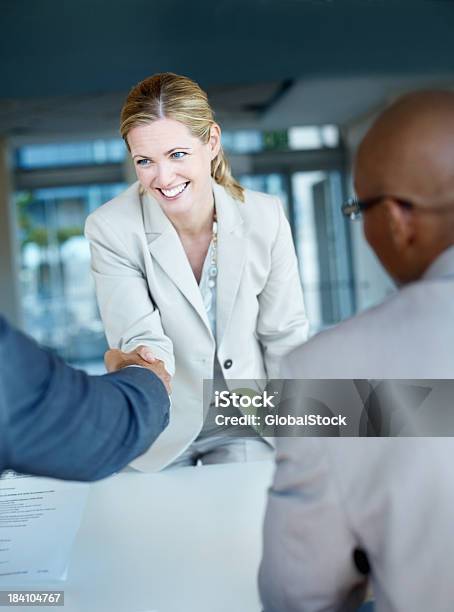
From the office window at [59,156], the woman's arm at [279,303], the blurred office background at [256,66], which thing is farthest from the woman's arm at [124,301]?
the office window at [59,156]

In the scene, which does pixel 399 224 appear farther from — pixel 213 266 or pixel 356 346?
pixel 213 266

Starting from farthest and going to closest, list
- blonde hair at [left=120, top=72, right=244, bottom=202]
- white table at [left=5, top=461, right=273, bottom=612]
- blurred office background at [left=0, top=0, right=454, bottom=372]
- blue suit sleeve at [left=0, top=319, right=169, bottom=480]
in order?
blurred office background at [left=0, top=0, right=454, bottom=372] < blonde hair at [left=120, top=72, right=244, bottom=202] < white table at [left=5, top=461, right=273, bottom=612] < blue suit sleeve at [left=0, top=319, right=169, bottom=480]

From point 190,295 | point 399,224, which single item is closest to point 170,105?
point 190,295

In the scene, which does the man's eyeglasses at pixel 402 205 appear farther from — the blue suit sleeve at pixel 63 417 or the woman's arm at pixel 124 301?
the woman's arm at pixel 124 301

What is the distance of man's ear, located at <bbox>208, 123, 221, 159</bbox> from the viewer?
1.85 metres

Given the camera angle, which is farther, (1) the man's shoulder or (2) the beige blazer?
(2) the beige blazer

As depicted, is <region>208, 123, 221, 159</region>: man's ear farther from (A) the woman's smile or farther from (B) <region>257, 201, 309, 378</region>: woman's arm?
(B) <region>257, 201, 309, 378</region>: woman's arm

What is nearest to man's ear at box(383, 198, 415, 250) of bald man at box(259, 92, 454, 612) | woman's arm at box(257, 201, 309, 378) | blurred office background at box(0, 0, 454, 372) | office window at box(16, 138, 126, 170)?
bald man at box(259, 92, 454, 612)

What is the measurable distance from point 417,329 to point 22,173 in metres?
7.15

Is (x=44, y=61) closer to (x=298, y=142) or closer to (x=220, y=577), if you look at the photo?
(x=298, y=142)

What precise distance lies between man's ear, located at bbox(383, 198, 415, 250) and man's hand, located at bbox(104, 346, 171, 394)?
79 cm

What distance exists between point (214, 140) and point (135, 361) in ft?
1.85

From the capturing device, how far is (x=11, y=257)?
9.30 metres

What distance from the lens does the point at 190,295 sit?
1.94 m
